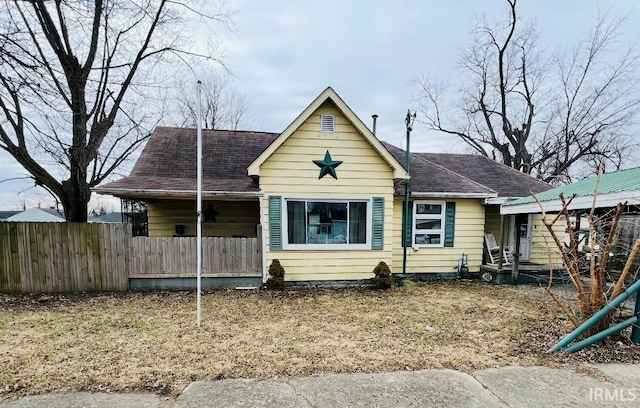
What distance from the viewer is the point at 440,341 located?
4.64 meters

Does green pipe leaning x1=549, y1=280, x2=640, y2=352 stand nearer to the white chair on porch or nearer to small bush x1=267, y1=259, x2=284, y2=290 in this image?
small bush x1=267, y1=259, x2=284, y2=290

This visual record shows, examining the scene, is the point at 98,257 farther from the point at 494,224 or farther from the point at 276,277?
the point at 494,224

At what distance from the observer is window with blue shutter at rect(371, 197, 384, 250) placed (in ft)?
26.9

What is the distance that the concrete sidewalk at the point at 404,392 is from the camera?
2.99 meters

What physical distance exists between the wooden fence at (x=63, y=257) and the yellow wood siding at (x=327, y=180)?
11.6 feet

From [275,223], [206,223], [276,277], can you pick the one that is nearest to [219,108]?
[206,223]

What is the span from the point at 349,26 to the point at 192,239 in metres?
8.08

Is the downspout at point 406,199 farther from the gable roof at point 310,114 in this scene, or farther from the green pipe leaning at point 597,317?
the green pipe leaning at point 597,317

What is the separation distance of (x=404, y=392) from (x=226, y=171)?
7.80m

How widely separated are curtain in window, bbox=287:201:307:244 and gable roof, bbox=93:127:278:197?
100cm

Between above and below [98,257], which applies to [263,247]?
above

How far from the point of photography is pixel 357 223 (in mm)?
8266

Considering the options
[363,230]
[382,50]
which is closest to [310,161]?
[363,230]

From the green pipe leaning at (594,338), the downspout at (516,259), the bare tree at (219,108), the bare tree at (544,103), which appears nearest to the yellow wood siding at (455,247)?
the downspout at (516,259)
